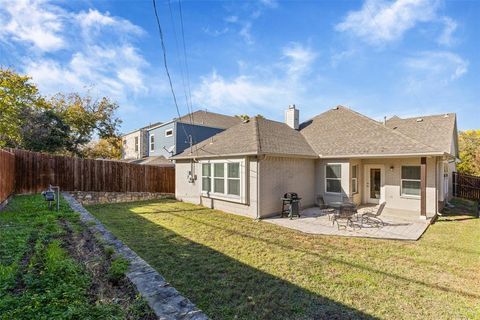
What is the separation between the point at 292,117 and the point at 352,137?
13.1ft

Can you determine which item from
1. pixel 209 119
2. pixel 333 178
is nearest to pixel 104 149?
pixel 209 119

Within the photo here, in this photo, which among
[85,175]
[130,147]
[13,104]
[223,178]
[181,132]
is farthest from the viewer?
[130,147]

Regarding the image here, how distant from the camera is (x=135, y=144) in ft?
83.0

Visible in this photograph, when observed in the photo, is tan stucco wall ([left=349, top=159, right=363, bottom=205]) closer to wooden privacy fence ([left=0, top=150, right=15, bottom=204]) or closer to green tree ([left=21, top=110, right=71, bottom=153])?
wooden privacy fence ([left=0, top=150, right=15, bottom=204])

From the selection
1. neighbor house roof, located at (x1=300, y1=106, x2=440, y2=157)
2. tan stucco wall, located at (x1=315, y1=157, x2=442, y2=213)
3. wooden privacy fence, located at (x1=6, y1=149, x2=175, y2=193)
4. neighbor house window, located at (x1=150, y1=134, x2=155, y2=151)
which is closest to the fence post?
neighbor house roof, located at (x1=300, y1=106, x2=440, y2=157)

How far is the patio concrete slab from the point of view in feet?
25.7

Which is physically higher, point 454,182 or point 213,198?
point 454,182

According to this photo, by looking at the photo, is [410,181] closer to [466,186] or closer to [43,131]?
[466,186]

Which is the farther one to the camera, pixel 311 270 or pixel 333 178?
pixel 333 178

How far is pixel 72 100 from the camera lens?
83.2 ft

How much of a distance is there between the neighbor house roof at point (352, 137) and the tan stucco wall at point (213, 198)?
14.1 ft

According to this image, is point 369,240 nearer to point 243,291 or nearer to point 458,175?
point 243,291

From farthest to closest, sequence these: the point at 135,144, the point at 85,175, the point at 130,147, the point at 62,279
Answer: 1. the point at 130,147
2. the point at 135,144
3. the point at 85,175
4. the point at 62,279

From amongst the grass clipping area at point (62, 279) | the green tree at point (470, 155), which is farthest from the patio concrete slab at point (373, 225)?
the green tree at point (470, 155)
